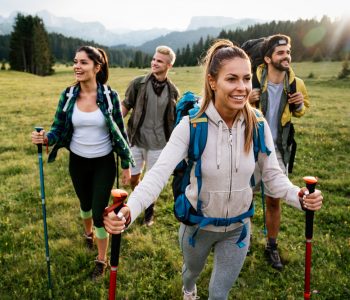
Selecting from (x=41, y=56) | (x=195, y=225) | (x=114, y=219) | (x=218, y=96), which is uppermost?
(x=41, y=56)

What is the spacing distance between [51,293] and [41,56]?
8310 cm

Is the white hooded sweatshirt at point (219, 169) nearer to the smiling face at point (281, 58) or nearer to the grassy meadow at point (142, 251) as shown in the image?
the grassy meadow at point (142, 251)

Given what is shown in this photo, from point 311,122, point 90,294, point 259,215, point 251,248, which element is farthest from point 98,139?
point 311,122

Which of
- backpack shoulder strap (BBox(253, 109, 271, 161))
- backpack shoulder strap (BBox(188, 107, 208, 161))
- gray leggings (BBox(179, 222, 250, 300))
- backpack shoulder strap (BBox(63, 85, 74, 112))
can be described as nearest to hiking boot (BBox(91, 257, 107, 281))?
gray leggings (BBox(179, 222, 250, 300))

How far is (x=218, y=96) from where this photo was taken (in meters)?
3.33

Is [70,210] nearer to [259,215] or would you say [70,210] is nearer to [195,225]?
[259,215]

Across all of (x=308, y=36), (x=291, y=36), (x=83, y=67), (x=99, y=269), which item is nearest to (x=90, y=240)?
(x=99, y=269)

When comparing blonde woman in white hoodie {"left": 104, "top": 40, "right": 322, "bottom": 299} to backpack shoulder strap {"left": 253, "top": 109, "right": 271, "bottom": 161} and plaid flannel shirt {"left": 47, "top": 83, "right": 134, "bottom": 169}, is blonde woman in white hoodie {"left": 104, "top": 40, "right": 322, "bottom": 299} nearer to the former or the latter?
backpack shoulder strap {"left": 253, "top": 109, "right": 271, "bottom": 161}

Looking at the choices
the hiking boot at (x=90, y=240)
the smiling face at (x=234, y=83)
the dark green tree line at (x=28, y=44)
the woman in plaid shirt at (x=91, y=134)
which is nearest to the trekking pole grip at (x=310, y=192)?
the smiling face at (x=234, y=83)

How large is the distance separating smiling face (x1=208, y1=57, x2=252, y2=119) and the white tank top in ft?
8.24

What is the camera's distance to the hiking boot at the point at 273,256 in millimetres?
5848

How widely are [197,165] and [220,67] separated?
0.94 m

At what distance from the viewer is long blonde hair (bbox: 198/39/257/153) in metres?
3.26

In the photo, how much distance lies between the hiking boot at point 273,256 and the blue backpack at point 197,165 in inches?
101
